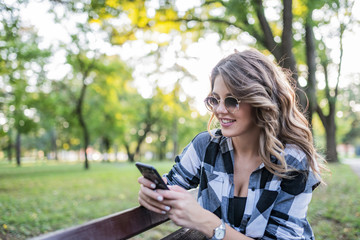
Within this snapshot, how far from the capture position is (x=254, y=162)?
1.90 m

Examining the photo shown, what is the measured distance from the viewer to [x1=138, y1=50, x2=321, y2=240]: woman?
1.63m

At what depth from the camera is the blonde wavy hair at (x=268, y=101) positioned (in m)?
1.72

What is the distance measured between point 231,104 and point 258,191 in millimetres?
513

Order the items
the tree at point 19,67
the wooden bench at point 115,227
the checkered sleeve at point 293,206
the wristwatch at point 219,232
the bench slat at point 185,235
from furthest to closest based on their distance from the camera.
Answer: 1. the tree at point 19,67
2. the bench slat at point 185,235
3. the checkered sleeve at point 293,206
4. the wristwatch at point 219,232
5. the wooden bench at point 115,227

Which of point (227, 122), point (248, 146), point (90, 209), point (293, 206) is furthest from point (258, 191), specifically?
point (90, 209)

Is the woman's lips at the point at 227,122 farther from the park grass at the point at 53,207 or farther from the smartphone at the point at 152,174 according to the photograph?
the park grass at the point at 53,207

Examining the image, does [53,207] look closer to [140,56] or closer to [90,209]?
[90,209]

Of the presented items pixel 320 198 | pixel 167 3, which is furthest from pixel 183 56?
pixel 320 198

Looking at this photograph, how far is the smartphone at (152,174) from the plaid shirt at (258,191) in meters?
0.49

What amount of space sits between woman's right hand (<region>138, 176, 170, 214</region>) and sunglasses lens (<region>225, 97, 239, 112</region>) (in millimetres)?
627

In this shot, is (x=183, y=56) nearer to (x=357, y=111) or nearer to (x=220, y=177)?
(x=220, y=177)

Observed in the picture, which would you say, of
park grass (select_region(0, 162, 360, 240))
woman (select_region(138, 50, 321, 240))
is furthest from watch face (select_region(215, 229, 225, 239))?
park grass (select_region(0, 162, 360, 240))

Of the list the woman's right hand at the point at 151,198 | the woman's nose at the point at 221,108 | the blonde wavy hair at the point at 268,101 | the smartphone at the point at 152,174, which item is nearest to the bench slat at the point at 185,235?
the woman's right hand at the point at 151,198

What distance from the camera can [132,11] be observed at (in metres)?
6.58
